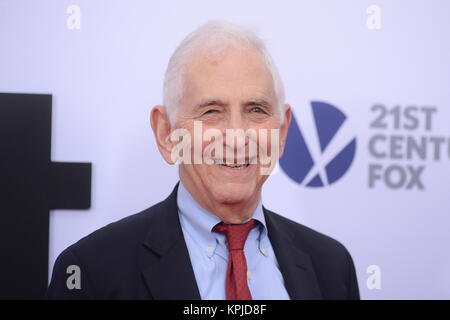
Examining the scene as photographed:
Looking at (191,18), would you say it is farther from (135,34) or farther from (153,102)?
(153,102)

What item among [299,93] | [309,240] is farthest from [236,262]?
[299,93]

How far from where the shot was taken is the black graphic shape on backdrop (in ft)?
4.54

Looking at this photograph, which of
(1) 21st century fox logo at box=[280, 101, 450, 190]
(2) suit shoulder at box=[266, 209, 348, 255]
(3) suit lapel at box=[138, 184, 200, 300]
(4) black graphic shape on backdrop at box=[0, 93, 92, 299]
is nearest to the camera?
(3) suit lapel at box=[138, 184, 200, 300]

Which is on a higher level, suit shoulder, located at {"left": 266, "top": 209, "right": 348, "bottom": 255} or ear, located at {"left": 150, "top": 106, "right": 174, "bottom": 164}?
ear, located at {"left": 150, "top": 106, "right": 174, "bottom": 164}

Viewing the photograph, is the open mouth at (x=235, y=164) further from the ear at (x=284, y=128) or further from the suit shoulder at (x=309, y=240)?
the suit shoulder at (x=309, y=240)

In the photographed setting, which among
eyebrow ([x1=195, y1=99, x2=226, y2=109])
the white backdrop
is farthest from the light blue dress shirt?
the white backdrop

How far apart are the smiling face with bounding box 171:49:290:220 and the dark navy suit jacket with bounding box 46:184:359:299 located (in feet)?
0.45

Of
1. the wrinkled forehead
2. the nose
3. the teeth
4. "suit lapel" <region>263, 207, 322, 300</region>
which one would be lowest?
"suit lapel" <region>263, 207, 322, 300</region>

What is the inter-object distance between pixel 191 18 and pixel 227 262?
861 millimetres

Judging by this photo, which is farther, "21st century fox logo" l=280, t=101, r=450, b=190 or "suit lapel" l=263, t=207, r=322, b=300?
"21st century fox logo" l=280, t=101, r=450, b=190

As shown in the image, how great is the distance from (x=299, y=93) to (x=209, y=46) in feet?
1.91

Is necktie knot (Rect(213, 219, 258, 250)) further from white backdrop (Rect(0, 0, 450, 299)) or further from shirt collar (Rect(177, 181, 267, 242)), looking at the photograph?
white backdrop (Rect(0, 0, 450, 299))

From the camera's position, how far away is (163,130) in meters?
1.11
